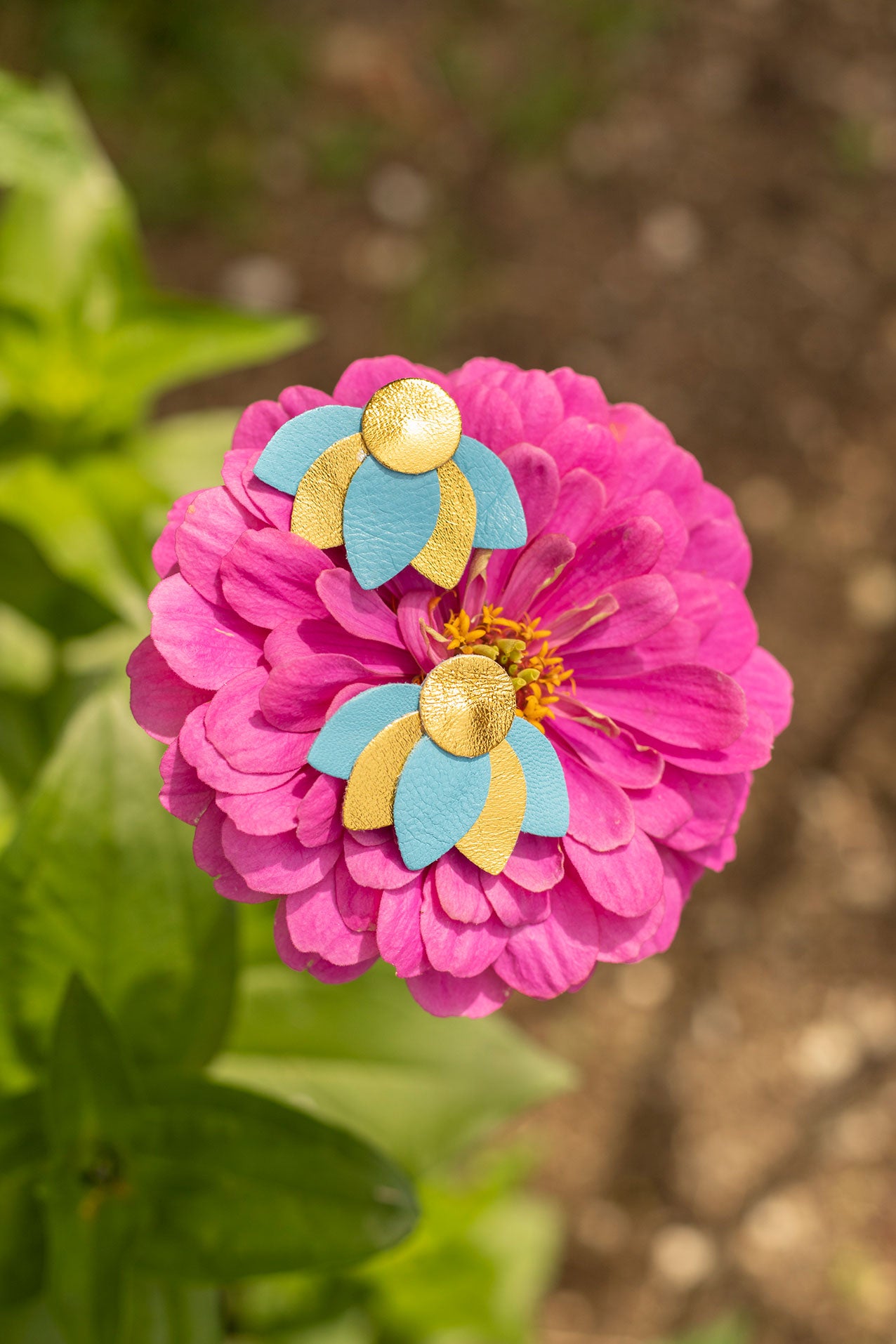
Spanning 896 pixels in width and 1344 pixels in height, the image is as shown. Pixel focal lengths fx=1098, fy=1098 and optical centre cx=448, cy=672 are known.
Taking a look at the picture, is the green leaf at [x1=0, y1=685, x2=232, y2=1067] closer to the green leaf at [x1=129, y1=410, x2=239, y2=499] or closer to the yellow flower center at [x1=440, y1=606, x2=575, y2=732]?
the yellow flower center at [x1=440, y1=606, x2=575, y2=732]

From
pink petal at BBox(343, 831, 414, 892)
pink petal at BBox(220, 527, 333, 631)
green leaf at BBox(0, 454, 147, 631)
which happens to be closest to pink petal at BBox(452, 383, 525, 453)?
pink petal at BBox(220, 527, 333, 631)

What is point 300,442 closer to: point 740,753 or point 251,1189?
point 740,753

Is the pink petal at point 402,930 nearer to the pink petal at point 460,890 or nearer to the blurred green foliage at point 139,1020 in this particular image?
the pink petal at point 460,890

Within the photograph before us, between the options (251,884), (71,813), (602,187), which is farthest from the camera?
(602,187)

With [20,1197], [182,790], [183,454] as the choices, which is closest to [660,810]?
[182,790]

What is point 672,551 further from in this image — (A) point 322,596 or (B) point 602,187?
(B) point 602,187

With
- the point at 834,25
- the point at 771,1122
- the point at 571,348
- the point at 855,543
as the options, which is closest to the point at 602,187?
the point at 571,348
